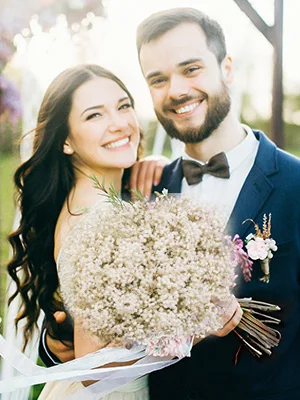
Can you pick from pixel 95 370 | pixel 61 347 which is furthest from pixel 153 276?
pixel 61 347

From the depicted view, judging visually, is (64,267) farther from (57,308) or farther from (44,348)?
(44,348)

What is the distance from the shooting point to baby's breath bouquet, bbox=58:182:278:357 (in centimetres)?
196

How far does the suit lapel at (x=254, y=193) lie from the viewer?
2211mm

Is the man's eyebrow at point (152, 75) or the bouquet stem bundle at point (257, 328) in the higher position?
the man's eyebrow at point (152, 75)

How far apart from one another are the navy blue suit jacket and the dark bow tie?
82 millimetres

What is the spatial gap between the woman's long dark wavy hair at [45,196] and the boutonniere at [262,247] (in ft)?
2.34

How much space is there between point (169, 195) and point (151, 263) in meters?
0.45

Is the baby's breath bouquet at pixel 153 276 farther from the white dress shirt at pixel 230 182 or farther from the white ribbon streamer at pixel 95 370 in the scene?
the white dress shirt at pixel 230 182

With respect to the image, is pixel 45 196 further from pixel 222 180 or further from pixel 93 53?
pixel 222 180

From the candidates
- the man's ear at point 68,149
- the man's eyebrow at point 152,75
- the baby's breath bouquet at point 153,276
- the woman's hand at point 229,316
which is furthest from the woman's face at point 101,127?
the woman's hand at point 229,316

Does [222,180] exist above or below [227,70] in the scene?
below

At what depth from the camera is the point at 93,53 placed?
232 cm

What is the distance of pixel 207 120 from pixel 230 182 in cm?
26

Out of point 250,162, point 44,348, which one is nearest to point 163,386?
point 44,348
